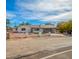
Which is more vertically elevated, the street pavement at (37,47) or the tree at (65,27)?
the tree at (65,27)

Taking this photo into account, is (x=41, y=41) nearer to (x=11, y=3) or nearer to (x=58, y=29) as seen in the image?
(x=58, y=29)

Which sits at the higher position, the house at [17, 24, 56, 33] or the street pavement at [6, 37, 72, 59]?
the house at [17, 24, 56, 33]

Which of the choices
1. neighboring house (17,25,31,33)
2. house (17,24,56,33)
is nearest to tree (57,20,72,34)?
house (17,24,56,33)

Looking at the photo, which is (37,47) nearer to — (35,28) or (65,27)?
(35,28)

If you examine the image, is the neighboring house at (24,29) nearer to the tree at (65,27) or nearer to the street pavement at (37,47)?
the street pavement at (37,47)

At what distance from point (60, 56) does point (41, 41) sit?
27 centimetres

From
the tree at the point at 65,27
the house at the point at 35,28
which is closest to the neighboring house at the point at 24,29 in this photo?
the house at the point at 35,28

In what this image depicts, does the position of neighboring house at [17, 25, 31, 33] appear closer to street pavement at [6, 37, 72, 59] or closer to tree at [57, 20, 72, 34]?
street pavement at [6, 37, 72, 59]

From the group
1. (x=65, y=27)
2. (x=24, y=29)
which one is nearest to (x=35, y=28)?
(x=24, y=29)

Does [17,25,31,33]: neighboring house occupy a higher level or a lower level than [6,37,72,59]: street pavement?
higher

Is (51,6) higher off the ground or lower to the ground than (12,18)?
higher

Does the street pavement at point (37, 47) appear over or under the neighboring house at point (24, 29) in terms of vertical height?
under
